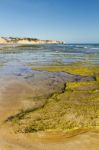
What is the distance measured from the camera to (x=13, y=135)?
25.2ft

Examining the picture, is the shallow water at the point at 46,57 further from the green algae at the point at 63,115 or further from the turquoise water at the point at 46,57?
the green algae at the point at 63,115

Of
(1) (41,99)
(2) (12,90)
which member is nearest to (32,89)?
(2) (12,90)

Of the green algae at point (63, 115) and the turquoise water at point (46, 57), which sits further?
the turquoise water at point (46, 57)

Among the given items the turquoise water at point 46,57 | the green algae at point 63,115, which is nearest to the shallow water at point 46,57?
the turquoise water at point 46,57

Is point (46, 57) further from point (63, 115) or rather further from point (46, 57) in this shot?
point (63, 115)

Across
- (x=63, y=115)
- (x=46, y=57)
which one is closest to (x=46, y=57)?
(x=46, y=57)

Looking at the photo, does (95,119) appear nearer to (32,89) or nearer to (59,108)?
(59,108)

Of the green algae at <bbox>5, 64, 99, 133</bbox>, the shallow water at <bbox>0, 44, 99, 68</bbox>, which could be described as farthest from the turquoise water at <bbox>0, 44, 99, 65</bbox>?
the green algae at <bbox>5, 64, 99, 133</bbox>

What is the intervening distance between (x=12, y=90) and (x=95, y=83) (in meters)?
5.61

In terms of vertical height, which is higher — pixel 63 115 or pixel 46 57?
pixel 46 57

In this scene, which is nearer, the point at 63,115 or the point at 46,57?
the point at 63,115

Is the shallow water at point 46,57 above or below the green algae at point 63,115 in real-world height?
above

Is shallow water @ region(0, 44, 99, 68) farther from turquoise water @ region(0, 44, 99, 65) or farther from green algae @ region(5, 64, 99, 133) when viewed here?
green algae @ region(5, 64, 99, 133)

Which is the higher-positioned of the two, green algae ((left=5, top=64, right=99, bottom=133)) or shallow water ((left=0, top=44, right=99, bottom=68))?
shallow water ((left=0, top=44, right=99, bottom=68))
